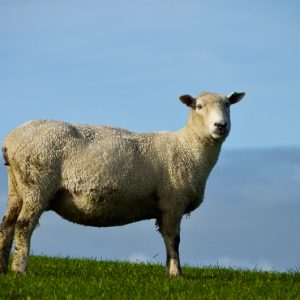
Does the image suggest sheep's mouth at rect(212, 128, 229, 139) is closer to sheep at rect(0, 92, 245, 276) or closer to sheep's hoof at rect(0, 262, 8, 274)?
sheep at rect(0, 92, 245, 276)

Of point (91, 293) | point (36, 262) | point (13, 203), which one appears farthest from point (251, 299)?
point (36, 262)

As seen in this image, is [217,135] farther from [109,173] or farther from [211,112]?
[109,173]

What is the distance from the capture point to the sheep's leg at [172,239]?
44.8 feet

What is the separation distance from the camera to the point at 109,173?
43.8 feet

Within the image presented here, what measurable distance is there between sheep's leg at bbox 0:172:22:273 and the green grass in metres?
0.63

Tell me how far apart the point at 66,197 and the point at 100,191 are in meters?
0.62

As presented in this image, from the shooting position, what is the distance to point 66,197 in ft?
43.7

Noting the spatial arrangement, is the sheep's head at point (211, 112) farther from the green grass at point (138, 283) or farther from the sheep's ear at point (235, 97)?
the green grass at point (138, 283)

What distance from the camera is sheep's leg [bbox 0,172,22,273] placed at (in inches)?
546

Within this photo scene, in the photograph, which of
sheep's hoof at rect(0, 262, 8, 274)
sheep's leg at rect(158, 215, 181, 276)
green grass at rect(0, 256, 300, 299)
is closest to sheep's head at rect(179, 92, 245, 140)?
sheep's leg at rect(158, 215, 181, 276)

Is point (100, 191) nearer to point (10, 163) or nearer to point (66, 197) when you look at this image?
point (66, 197)

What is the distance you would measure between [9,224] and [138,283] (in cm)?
285

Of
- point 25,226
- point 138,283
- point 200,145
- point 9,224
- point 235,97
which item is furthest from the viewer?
point 235,97

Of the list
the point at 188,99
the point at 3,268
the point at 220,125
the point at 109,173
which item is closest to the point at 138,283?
the point at 109,173
